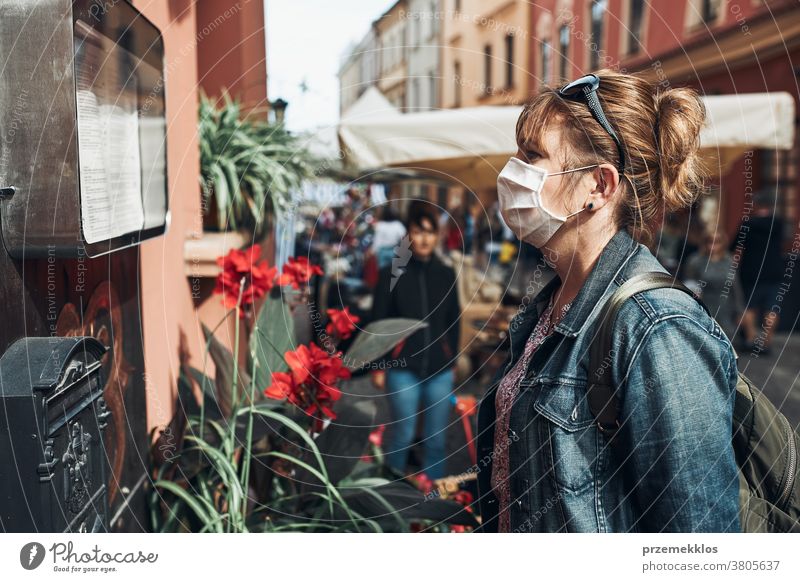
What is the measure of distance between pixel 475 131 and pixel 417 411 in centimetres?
221

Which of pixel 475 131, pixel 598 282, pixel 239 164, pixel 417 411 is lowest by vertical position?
pixel 417 411

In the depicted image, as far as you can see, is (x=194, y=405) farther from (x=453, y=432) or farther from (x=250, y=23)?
(x=453, y=432)

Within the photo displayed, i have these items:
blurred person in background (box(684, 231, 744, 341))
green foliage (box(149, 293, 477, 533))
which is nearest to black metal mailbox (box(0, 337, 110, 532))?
green foliage (box(149, 293, 477, 533))

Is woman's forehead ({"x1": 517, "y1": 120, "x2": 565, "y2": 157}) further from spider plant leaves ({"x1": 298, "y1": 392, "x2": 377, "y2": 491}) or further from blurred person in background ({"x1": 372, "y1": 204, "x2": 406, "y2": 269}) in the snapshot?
blurred person in background ({"x1": 372, "y1": 204, "x2": 406, "y2": 269})

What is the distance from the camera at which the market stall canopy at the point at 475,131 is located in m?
5.71

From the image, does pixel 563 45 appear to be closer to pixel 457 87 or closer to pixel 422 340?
pixel 457 87

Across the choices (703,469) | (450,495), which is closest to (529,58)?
(450,495)

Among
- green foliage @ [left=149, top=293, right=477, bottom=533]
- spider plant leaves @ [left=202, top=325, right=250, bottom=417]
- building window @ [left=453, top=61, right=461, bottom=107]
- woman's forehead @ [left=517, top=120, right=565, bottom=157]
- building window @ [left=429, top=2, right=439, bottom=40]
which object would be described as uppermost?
building window @ [left=453, top=61, right=461, bottom=107]

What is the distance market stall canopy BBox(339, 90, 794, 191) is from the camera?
571 cm

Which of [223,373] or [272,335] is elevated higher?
[272,335]

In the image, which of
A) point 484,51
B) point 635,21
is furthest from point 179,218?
point 484,51

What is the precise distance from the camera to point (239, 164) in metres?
4.52

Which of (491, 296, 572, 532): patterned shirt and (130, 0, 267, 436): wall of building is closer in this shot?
(491, 296, 572, 532): patterned shirt

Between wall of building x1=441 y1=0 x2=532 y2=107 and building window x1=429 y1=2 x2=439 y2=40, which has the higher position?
wall of building x1=441 y1=0 x2=532 y2=107
